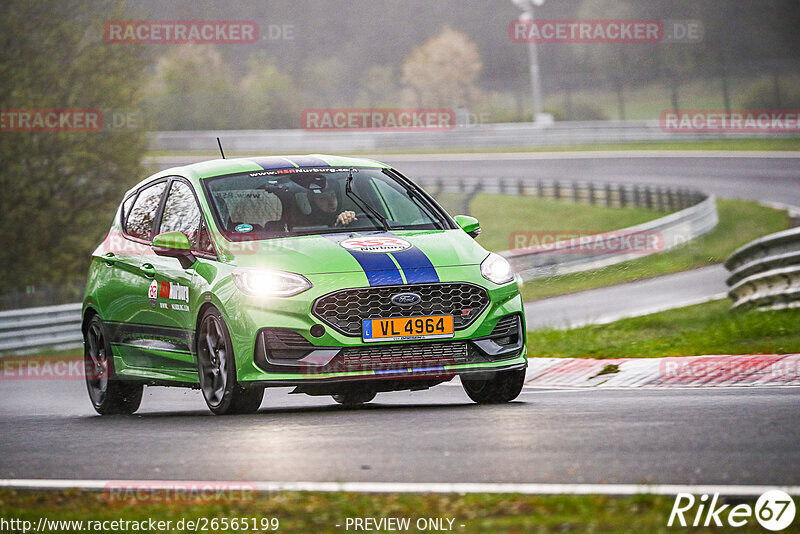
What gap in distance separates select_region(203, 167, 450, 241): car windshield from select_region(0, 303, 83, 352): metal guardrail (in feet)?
47.9

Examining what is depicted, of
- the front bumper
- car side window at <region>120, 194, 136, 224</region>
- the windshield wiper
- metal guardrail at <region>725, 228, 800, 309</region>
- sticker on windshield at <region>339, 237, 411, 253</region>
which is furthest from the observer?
metal guardrail at <region>725, 228, 800, 309</region>

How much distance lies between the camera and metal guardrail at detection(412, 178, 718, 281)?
26.3m

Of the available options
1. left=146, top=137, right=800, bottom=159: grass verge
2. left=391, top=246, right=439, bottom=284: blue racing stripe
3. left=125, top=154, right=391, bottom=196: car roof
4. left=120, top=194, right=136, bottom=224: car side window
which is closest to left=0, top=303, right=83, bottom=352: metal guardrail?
left=120, top=194, right=136, bottom=224: car side window

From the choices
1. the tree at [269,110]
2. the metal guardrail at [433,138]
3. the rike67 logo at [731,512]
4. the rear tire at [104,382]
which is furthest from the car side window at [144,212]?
the tree at [269,110]

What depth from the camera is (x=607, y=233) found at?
28484mm

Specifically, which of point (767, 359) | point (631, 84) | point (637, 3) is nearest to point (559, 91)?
point (631, 84)

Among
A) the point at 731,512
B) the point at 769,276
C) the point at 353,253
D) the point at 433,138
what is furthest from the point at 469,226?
the point at 433,138

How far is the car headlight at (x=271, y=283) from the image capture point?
8875 millimetres

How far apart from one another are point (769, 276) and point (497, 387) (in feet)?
27.8

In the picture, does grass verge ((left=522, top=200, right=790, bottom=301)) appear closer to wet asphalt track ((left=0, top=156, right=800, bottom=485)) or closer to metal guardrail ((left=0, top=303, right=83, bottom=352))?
metal guardrail ((left=0, top=303, right=83, bottom=352))

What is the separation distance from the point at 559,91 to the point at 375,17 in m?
41.6

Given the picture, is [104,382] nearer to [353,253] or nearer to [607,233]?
[353,253]

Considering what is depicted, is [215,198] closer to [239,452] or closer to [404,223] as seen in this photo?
[404,223]

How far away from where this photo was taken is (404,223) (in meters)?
10.2
